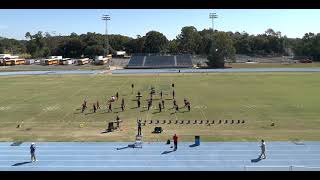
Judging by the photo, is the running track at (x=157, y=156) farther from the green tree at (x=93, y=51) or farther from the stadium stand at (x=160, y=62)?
the green tree at (x=93, y=51)

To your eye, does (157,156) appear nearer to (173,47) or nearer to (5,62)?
(5,62)

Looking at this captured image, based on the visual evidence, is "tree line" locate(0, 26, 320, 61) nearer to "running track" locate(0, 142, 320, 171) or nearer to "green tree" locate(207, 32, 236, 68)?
"green tree" locate(207, 32, 236, 68)

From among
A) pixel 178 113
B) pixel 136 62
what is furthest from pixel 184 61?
pixel 178 113

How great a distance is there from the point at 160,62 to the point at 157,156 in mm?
65790

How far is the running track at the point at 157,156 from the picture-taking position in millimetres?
16000

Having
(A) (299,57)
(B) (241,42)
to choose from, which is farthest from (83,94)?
(B) (241,42)

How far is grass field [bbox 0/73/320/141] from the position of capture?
2228cm

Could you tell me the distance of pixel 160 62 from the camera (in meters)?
83.0

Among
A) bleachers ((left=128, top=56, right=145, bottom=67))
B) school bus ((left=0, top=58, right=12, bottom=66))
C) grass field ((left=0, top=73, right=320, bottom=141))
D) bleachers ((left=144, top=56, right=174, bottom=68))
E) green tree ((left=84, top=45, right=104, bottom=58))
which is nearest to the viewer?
grass field ((left=0, top=73, right=320, bottom=141))

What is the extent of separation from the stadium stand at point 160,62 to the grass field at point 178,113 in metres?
32.2

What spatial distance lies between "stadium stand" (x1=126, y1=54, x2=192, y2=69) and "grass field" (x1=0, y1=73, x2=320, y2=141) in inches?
1266

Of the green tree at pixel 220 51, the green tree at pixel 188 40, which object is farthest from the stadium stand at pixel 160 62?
the green tree at pixel 188 40

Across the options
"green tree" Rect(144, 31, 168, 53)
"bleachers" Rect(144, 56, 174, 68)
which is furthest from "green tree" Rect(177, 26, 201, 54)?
"bleachers" Rect(144, 56, 174, 68)

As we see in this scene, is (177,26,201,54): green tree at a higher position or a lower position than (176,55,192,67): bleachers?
higher
